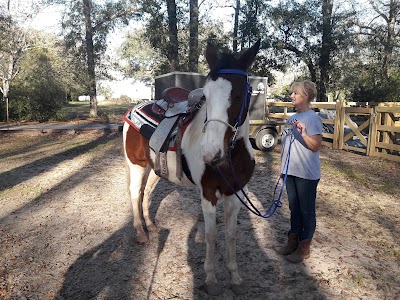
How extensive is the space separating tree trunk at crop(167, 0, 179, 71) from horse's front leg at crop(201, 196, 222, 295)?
17.2 metres

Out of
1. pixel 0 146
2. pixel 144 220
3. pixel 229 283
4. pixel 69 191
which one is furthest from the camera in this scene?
pixel 0 146

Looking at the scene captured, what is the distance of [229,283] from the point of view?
121 inches

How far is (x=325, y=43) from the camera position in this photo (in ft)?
63.2

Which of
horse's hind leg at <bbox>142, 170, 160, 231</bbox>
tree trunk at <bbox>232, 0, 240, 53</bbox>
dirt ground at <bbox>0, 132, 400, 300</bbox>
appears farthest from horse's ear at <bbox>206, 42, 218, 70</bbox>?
tree trunk at <bbox>232, 0, 240, 53</bbox>

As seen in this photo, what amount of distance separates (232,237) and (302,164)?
104 centimetres

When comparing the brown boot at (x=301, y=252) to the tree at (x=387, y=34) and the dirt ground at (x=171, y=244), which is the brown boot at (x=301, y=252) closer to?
the dirt ground at (x=171, y=244)

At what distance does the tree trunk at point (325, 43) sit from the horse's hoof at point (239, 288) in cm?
1934

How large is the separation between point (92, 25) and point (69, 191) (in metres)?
19.0

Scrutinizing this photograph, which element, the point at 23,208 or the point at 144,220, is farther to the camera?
the point at 23,208

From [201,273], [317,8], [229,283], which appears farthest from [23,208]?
[317,8]

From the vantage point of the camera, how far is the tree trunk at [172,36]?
18844 millimetres

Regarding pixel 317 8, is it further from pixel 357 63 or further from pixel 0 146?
pixel 0 146

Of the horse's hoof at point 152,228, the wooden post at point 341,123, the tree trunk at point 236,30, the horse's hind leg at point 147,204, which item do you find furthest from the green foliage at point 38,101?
the horse's hoof at point 152,228

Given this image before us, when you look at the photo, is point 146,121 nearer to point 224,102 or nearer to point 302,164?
point 224,102
